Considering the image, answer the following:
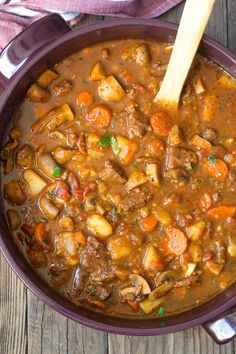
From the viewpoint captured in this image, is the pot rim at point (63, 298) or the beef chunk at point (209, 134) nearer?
the pot rim at point (63, 298)

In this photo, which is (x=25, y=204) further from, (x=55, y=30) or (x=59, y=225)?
(x=55, y=30)

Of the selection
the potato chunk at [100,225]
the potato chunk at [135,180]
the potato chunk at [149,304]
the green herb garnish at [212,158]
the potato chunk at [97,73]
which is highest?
the potato chunk at [97,73]

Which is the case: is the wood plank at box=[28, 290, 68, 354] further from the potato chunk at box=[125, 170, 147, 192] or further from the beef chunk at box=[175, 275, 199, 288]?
the potato chunk at box=[125, 170, 147, 192]

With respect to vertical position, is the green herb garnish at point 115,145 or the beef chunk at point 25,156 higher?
the green herb garnish at point 115,145

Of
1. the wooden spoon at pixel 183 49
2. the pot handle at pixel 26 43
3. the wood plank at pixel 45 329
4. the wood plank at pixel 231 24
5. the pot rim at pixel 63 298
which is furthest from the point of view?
the wood plank at pixel 231 24

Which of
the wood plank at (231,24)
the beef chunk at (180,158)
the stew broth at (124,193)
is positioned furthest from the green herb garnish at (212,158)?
the wood plank at (231,24)

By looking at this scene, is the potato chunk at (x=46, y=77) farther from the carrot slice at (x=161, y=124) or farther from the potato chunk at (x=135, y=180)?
the potato chunk at (x=135, y=180)

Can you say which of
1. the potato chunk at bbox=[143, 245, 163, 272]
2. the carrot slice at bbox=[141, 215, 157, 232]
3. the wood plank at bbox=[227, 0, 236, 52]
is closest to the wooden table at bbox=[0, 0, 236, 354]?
the potato chunk at bbox=[143, 245, 163, 272]
